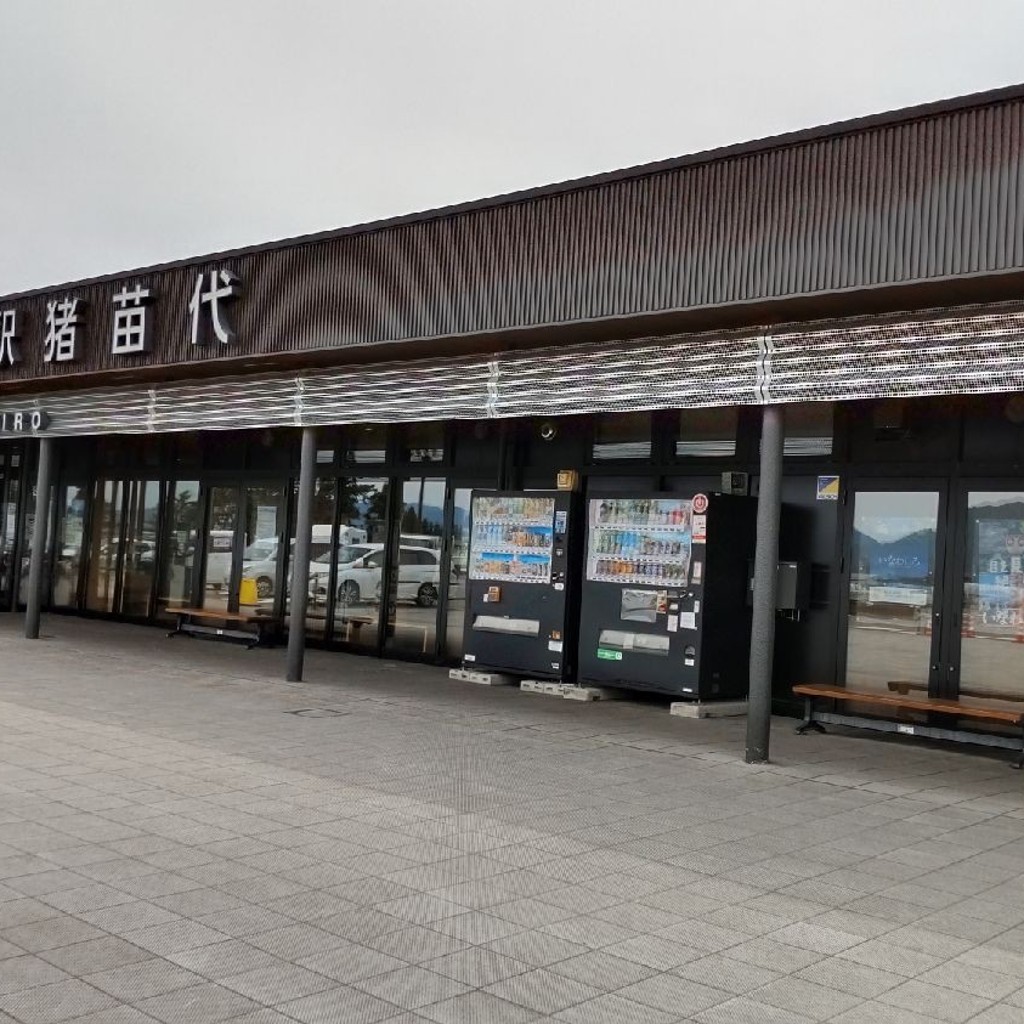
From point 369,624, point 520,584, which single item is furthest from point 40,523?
→ point 520,584

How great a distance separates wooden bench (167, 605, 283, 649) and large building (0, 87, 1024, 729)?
0.27 m

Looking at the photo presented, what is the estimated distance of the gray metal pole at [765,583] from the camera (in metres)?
8.11

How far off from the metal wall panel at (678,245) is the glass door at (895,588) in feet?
11.5

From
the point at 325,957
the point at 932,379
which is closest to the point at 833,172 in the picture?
the point at 932,379

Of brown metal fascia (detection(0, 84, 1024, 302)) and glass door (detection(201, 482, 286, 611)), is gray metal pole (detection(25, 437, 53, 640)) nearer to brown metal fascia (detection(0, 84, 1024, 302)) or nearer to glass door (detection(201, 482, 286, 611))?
glass door (detection(201, 482, 286, 611))

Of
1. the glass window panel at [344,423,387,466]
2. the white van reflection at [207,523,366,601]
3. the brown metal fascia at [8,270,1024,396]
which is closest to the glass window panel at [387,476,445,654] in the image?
the glass window panel at [344,423,387,466]

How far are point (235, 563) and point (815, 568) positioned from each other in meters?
8.20

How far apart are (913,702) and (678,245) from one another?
392 centimetres

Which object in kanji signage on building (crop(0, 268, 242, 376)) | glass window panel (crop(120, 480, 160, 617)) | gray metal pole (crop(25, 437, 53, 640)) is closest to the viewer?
kanji signage on building (crop(0, 268, 242, 376))

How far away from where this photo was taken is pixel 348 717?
937 cm

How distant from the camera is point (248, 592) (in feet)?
50.5

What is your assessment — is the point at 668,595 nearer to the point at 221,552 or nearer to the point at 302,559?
the point at 302,559

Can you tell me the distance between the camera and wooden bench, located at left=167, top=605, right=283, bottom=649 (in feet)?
48.1

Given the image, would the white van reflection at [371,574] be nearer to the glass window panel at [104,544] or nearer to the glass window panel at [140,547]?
the glass window panel at [140,547]
